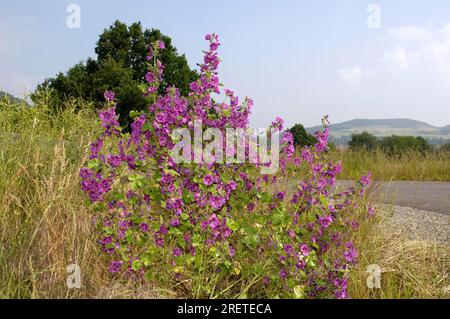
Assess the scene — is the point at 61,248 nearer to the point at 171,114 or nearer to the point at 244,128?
the point at 171,114

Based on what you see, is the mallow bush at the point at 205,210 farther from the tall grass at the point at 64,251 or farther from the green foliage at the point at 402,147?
the green foliage at the point at 402,147

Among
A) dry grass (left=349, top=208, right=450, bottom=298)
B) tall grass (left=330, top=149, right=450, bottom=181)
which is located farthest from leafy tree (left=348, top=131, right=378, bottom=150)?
dry grass (left=349, top=208, right=450, bottom=298)

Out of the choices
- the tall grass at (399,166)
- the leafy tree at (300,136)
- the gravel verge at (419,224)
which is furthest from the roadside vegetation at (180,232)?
the leafy tree at (300,136)

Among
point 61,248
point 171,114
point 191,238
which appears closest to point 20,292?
point 61,248

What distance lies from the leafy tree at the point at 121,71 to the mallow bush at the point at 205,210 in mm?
16638

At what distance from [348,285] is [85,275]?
1.94 meters

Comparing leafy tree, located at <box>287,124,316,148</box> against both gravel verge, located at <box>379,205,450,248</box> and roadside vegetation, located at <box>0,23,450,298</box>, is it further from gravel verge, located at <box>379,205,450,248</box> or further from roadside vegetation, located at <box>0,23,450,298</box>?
roadside vegetation, located at <box>0,23,450,298</box>

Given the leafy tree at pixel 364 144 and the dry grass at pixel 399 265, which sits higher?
the leafy tree at pixel 364 144

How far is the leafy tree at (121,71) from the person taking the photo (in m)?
20.6

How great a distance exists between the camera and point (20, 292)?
3318 millimetres

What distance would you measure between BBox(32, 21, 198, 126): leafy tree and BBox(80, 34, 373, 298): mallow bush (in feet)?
54.6

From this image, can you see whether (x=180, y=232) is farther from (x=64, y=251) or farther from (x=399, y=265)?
(x=399, y=265)

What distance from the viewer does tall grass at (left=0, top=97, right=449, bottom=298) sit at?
3.34 meters
